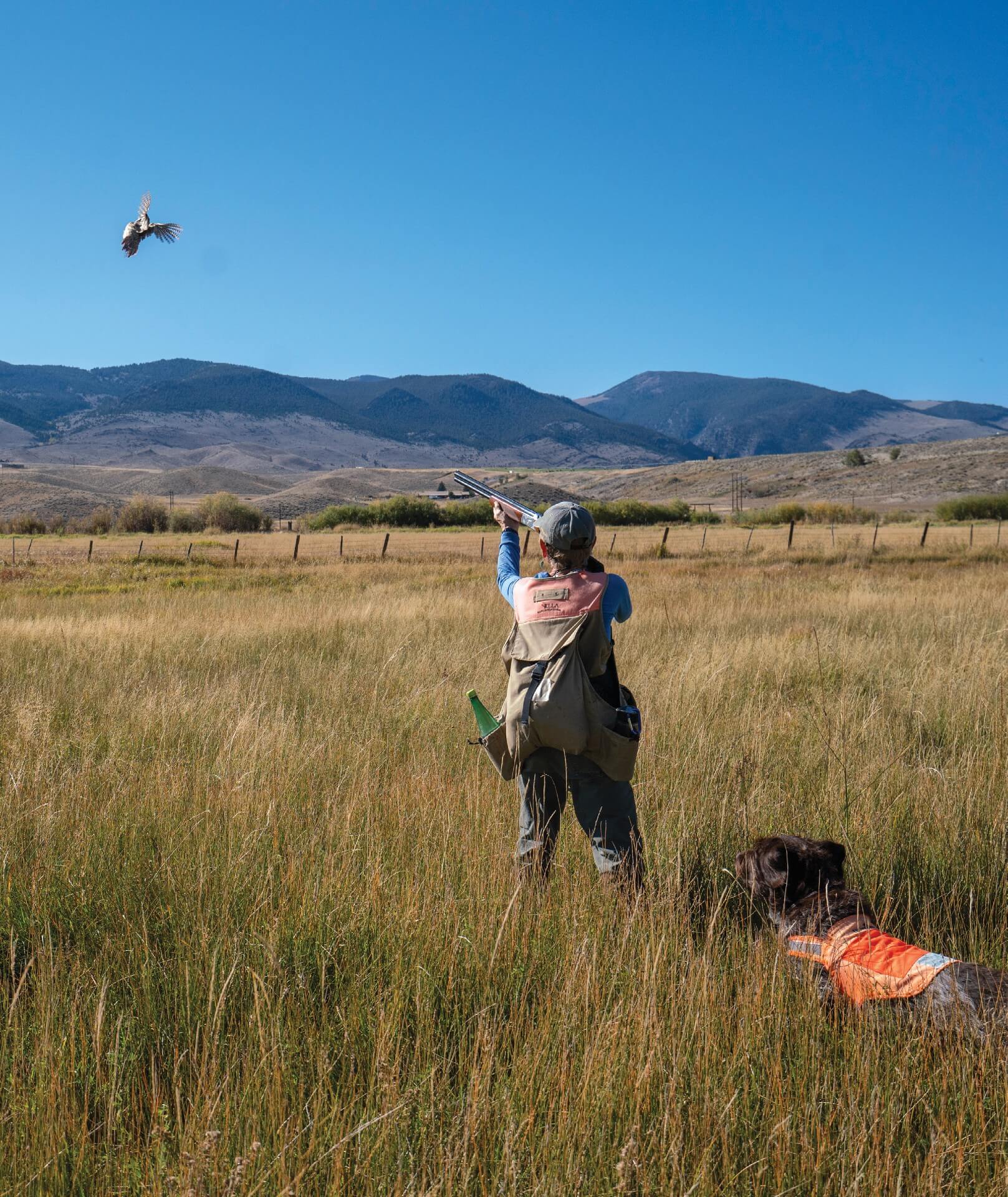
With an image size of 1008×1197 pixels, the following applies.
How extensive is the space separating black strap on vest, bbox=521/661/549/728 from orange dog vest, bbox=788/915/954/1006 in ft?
3.81

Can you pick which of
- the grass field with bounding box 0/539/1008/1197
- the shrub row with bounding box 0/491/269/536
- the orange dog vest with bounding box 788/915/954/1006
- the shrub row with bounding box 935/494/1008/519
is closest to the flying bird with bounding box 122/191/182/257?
the grass field with bounding box 0/539/1008/1197

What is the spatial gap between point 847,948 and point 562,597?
1477 millimetres

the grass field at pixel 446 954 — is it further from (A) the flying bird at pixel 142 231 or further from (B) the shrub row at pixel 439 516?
(B) the shrub row at pixel 439 516

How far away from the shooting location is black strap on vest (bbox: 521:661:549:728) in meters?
3.27

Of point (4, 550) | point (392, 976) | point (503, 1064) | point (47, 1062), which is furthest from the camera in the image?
point (4, 550)

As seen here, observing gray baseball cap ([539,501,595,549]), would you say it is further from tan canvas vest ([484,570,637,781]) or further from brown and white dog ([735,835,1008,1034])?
brown and white dog ([735,835,1008,1034])

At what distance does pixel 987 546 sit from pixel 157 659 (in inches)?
1234

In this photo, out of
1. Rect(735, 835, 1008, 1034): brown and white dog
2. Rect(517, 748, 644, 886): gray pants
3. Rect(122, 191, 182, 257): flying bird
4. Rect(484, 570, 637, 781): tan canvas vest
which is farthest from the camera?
Rect(122, 191, 182, 257): flying bird

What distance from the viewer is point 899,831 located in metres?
4.20

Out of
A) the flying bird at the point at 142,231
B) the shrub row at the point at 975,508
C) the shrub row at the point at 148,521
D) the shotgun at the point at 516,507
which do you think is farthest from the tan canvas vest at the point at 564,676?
the shrub row at the point at 975,508

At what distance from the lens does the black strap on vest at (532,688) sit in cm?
327

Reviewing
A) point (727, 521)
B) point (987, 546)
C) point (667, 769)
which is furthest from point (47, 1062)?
point (727, 521)

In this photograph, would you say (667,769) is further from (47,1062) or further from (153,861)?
(47,1062)

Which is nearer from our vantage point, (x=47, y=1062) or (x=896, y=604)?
(x=47, y=1062)
